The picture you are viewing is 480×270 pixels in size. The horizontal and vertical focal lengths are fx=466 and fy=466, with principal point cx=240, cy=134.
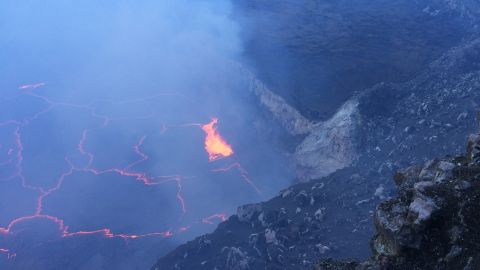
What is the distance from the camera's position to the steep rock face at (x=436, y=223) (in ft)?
28.9

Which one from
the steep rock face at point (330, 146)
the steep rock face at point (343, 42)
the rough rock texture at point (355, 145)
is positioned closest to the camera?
the rough rock texture at point (355, 145)

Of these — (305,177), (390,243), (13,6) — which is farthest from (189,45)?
(390,243)

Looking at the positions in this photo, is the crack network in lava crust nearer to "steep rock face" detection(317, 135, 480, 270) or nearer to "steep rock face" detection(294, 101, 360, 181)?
"steep rock face" detection(294, 101, 360, 181)

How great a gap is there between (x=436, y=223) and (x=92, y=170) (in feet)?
108

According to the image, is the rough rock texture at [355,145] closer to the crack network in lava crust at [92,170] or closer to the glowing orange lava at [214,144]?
the glowing orange lava at [214,144]

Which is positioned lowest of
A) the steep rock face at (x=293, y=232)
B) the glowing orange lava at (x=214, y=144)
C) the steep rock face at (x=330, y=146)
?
the steep rock face at (x=293, y=232)

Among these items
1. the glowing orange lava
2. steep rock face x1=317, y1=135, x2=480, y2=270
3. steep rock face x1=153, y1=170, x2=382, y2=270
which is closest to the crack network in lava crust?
the glowing orange lava

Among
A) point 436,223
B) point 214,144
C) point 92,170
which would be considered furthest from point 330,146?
point 436,223

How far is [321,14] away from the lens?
152 ft

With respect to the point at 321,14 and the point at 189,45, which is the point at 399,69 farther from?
the point at 189,45

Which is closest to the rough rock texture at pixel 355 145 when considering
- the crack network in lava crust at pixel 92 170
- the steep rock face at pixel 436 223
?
the steep rock face at pixel 436 223

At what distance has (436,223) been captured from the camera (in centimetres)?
916

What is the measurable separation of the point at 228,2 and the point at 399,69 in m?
24.1

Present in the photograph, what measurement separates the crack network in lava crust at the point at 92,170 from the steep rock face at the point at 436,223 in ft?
77.7
